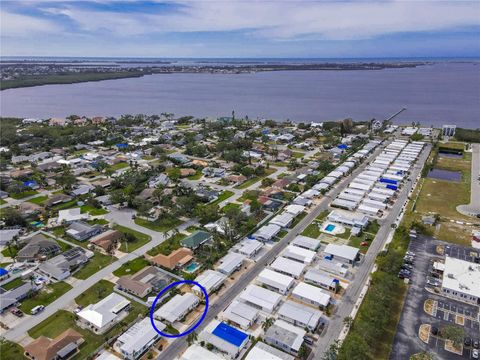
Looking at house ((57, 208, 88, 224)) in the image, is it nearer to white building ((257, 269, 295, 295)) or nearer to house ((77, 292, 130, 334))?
house ((77, 292, 130, 334))

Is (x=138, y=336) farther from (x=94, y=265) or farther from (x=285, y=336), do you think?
(x=94, y=265)

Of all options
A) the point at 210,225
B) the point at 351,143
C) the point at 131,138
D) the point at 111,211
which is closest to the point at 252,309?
the point at 210,225

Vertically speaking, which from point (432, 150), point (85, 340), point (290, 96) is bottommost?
point (85, 340)

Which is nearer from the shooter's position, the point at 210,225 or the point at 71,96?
the point at 210,225

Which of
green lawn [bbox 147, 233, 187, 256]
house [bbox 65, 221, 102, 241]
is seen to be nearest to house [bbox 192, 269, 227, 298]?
green lawn [bbox 147, 233, 187, 256]

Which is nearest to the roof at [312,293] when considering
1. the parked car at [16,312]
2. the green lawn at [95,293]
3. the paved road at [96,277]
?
the paved road at [96,277]

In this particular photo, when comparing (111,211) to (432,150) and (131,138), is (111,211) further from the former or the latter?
(432,150)

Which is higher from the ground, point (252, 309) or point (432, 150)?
point (432, 150)
